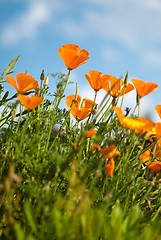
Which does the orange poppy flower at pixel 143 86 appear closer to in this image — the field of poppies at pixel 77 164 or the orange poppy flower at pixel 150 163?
the field of poppies at pixel 77 164

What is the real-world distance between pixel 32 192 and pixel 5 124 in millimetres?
944

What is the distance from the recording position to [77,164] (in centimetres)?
95

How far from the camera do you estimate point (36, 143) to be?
3.47 feet

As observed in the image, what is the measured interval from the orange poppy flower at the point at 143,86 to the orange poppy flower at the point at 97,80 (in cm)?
21

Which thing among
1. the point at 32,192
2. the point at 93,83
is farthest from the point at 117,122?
the point at 32,192

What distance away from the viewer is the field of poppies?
31.8 inches

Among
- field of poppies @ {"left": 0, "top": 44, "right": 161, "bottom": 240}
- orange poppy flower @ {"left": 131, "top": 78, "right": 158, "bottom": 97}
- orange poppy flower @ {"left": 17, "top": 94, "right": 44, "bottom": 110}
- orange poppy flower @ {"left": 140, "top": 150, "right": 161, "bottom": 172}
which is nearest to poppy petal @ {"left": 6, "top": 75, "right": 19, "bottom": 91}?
field of poppies @ {"left": 0, "top": 44, "right": 161, "bottom": 240}

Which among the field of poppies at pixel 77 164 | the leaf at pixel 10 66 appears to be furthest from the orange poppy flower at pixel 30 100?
the leaf at pixel 10 66

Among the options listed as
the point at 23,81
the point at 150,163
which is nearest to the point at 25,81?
the point at 23,81

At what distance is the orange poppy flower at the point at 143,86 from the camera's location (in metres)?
1.33

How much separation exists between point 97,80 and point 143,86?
28cm

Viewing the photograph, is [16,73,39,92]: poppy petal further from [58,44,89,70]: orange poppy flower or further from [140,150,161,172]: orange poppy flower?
[140,150,161,172]: orange poppy flower

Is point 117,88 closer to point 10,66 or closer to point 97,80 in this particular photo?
point 97,80

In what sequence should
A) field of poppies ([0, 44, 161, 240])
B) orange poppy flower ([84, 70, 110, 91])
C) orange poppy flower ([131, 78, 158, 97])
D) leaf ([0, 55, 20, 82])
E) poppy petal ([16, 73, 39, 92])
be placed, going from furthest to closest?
leaf ([0, 55, 20, 82]) → orange poppy flower ([84, 70, 110, 91]) → orange poppy flower ([131, 78, 158, 97]) → poppy petal ([16, 73, 39, 92]) → field of poppies ([0, 44, 161, 240])
